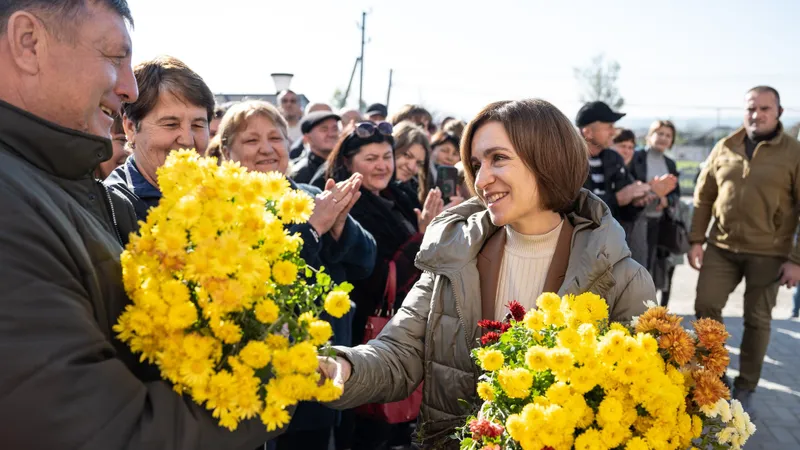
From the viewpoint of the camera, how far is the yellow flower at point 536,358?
1.58 metres

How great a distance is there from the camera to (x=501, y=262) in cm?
253

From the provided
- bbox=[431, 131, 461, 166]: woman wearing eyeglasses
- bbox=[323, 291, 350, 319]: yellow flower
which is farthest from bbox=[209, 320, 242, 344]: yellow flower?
bbox=[431, 131, 461, 166]: woman wearing eyeglasses

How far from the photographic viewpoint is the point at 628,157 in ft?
26.2

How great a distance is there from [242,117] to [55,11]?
237 centimetres

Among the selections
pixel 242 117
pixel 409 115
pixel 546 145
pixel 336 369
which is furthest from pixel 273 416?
pixel 409 115

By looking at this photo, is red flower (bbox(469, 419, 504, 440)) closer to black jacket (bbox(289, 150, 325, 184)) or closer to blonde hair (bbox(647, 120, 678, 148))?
black jacket (bbox(289, 150, 325, 184))

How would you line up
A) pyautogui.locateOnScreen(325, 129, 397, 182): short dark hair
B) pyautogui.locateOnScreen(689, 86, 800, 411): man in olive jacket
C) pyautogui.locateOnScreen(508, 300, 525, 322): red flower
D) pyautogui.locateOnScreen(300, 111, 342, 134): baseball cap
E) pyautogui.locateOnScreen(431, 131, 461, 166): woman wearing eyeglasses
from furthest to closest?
1. pyautogui.locateOnScreen(431, 131, 461, 166): woman wearing eyeglasses
2. pyautogui.locateOnScreen(300, 111, 342, 134): baseball cap
3. pyautogui.locateOnScreen(689, 86, 800, 411): man in olive jacket
4. pyautogui.locateOnScreen(325, 129, 397, 182): short dark hair
5. pyautogui.locateOnScreen(508, 300, 525, 322): red flower

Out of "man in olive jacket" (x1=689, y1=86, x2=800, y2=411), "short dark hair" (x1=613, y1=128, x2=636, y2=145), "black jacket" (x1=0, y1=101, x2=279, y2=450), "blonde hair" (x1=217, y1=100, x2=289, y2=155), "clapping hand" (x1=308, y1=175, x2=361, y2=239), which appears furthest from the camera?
"short dark hair" (x1=613, y1=128, x2=636, y2=145)

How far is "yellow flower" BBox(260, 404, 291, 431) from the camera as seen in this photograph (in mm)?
1227

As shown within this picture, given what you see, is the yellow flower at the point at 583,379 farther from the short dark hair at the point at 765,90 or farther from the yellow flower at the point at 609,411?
the short dark hair at the point at 765,90

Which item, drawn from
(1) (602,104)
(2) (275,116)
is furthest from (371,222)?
(1) (602,104)

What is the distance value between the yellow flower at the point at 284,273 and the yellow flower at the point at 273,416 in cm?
24

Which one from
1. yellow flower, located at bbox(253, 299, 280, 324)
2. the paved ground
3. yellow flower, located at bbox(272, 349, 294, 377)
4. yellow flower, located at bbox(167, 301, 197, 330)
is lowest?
the paved ground

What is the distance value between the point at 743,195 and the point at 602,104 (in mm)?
1486
